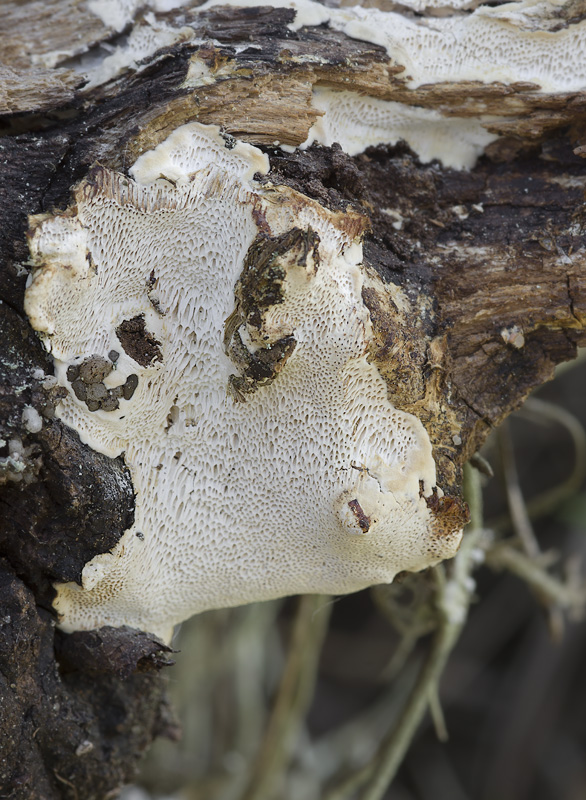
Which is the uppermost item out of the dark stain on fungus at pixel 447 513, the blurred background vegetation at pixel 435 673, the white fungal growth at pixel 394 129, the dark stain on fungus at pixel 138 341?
the white fungal growth at pixel 394 129

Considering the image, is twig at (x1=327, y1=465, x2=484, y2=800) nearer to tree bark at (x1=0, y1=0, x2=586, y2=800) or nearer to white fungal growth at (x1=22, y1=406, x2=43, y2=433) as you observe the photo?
tree bark at (x1=0, y1=0, x2=586, y2=800)

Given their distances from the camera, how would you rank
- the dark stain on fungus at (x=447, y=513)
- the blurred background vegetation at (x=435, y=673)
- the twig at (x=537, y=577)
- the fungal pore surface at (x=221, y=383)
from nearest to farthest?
the fungal pore surface at (x=221, y=383) → the dark stain on fungus at (x=447, y=513) → the blurred background vegetation at (x=435, y=673) → the twig at (x=537, y=577)

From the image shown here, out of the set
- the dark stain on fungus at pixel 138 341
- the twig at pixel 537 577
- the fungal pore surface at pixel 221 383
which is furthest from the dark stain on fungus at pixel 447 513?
the twig at pixel 537 577

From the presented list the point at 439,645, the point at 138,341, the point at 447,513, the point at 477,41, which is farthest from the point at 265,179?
the point at 439,645

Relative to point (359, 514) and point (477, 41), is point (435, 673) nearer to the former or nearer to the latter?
point (359, 514)

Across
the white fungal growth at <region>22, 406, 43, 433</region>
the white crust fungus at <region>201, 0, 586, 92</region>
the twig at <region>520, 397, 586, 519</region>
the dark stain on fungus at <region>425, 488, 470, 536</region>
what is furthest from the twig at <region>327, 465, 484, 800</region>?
the white fungal growth at <region>22, 406, 43, 433</region>

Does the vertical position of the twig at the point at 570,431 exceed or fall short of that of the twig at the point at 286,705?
it exceeds it

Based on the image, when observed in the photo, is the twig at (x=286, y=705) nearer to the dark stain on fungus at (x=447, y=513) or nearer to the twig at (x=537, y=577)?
the twig at (x=537, y=577)
